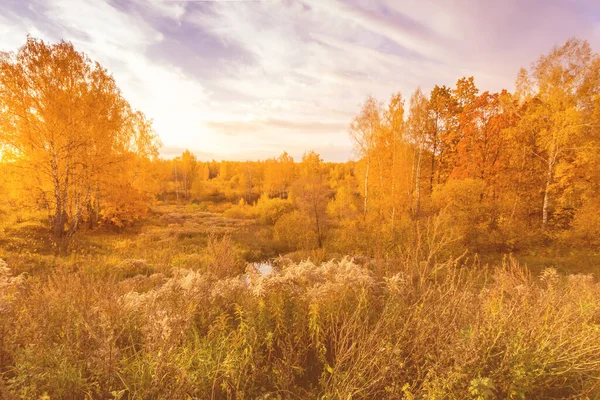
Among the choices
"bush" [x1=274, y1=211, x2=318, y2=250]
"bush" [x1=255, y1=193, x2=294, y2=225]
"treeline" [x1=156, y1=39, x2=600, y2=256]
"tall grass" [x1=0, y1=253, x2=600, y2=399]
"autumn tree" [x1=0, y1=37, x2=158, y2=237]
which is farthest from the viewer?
"bush" [x1=255, y1=193, x2=294, y2=225]

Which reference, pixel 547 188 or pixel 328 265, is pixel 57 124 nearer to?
pixel 328 265

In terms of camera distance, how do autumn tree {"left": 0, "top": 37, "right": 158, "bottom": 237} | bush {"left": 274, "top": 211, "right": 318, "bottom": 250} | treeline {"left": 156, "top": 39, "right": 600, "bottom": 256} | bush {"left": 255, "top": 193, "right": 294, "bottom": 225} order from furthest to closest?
bush {"left": 255, "top": 193, "right": 294, "bottom": 225} → bush {"left": 274, "top": 211, "right": 318, "bottom": 250} → treeline {"left": 156, "top": 39, "right": 600, "bottom": 256} → autumn tree {"left": 0, "top": 37, "right": 158, "bottom": 237}

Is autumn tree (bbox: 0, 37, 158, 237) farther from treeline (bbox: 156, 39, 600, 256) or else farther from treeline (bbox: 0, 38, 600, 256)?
treeline (bbox: 156, 39, 600, 256)

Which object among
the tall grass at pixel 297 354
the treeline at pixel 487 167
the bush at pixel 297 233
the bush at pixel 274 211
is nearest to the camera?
the tall grass at pixel 297 354

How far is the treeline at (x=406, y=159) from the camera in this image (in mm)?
13352

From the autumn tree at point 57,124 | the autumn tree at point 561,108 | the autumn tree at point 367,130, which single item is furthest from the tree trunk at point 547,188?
the autumn tree at point 57,124

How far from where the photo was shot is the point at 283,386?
3115 millimetres

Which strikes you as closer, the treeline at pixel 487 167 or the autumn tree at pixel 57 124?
the autumn tree at pixel 57 124

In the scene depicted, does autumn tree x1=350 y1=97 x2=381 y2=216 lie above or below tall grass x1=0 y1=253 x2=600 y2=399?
above

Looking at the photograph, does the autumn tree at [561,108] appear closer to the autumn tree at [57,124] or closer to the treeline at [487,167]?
the treeline at [487,167]

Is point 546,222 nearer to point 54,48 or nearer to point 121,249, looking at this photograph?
point 121,249

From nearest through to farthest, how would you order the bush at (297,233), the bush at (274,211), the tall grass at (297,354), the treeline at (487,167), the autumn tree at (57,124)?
the tall grass at (297,354) → the autumn tree at (57,124) → the treeline at (487,167) → the bush at (297,233) → the bush at (274,211)

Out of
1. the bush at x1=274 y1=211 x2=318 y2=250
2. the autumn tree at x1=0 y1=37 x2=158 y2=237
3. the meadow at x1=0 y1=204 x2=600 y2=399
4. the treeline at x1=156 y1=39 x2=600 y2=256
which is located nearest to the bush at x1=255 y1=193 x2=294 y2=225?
the bush at x1=274 y1=211 x2=318 y2=250

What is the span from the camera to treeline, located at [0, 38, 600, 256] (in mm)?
13352
